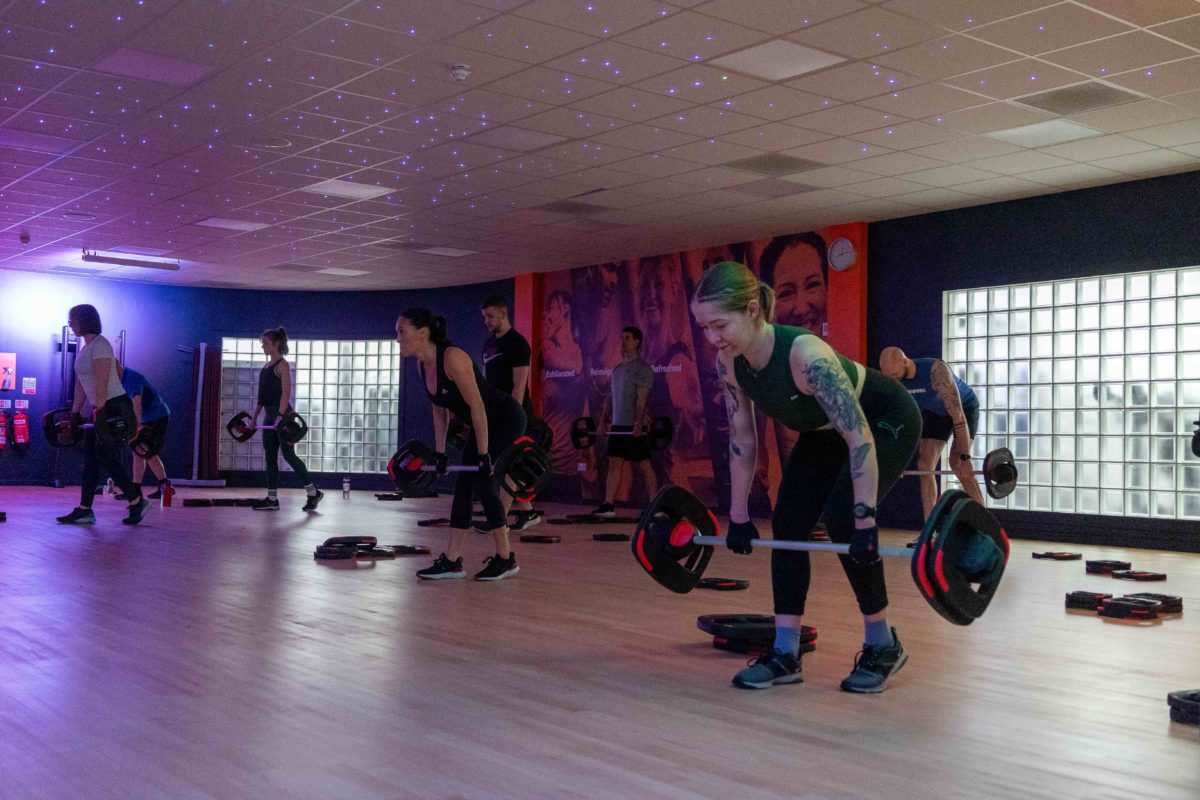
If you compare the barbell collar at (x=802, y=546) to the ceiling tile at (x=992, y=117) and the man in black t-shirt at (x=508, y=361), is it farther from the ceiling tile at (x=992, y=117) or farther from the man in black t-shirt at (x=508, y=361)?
the ceiling tile at (x=992, y=117)

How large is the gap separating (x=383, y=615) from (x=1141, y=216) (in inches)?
256

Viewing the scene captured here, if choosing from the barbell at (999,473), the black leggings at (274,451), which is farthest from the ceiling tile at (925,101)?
the black leggings at (274,451)

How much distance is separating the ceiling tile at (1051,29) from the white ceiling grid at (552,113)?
2 centimetres

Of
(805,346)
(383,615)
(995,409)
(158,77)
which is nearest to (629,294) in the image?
(995,409)

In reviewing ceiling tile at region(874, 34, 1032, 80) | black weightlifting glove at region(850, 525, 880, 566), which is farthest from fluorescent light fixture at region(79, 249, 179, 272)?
black weightlifting glove at region(850, 525, 880, 566)

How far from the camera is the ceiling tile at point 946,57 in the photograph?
5402 mm

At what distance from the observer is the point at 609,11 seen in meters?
5.05

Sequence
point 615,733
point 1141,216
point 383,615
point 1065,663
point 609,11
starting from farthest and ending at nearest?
point 1141,216, point 609,11, point 383,615, point 1065,663, point 615,733

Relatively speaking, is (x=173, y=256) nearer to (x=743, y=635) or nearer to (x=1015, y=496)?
(x=1015, y=496)

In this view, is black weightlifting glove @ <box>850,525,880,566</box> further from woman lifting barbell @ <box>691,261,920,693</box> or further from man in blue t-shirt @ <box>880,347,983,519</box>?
man in blue t-shirt @ <box>880,347,983,519</box>

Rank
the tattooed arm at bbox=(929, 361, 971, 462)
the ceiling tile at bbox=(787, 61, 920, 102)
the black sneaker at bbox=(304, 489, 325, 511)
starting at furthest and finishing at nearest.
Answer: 1. the black sneaker at bbox=(304, 489, 325, 511)
2. the tattooed arm at bbox=(929, 361, 971, 462)
3. the ceiling tile at bbox=(787, 61, 920, 102)

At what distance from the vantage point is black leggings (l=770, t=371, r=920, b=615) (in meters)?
3.09

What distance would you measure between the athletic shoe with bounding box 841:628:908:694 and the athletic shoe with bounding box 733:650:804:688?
140mm

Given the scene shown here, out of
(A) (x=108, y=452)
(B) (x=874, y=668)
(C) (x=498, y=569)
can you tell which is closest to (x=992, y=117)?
(C) (x=498, y=569)
